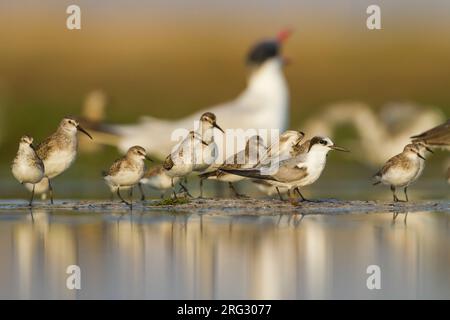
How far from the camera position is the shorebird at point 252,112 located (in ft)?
50.5

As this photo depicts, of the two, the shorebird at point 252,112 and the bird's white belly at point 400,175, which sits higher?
the shorebird at point 252,112

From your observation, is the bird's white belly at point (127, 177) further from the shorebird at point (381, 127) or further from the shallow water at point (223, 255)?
the shorebird at point (381, 127)

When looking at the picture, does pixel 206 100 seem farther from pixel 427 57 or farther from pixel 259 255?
pixel 259 255

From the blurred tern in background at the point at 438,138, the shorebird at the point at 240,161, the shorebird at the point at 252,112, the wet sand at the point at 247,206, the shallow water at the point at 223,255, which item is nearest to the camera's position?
the shallow water at the point at 223,255

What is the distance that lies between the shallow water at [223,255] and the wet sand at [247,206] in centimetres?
38

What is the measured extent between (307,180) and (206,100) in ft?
46.6

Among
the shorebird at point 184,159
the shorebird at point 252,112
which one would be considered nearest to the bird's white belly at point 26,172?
the shorebird at point 184,159

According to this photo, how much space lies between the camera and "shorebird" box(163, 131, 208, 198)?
12.8 meters

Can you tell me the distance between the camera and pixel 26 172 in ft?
41.1

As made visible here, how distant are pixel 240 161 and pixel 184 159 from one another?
0.77 meters

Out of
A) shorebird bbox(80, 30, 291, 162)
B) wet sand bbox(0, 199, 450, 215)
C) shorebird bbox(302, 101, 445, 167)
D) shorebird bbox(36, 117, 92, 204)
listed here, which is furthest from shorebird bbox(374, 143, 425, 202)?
shorebird bbox(302, 101, 445, 167)

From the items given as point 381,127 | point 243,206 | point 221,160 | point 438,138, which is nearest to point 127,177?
point 243,206

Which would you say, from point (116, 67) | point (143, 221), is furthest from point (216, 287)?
point (116, 67)

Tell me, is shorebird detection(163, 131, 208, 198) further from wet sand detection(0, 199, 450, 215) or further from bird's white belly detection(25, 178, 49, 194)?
bird's white belly detection(25, 178, 49, 194)
